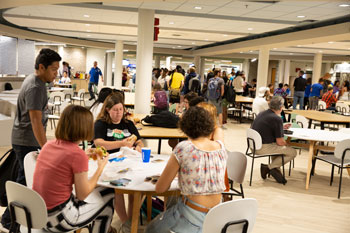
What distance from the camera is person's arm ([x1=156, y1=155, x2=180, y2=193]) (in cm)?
245

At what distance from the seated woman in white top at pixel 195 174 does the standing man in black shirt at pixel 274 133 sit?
123 inches

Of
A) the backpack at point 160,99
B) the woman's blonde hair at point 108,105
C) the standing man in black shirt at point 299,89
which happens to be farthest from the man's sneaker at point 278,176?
the standing man in black shirt at point 299,89

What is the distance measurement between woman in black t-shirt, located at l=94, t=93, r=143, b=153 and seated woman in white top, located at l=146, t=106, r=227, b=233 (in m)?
1.23

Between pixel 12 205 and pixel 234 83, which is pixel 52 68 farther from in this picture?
pixel 234 83

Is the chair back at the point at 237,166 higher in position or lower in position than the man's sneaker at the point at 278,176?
higher

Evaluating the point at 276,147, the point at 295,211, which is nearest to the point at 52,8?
the point at 276,147

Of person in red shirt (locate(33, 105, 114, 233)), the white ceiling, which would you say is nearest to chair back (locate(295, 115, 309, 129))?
the white ceiling

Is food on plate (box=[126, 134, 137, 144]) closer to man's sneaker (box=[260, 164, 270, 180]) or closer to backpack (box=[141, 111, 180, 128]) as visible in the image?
backpack (box=[141, 111, 180, 128])

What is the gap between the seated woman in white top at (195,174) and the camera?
2.43 m

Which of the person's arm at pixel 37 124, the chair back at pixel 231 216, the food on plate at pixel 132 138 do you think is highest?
the person's arm at pixel 37 124

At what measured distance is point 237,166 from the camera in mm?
3447

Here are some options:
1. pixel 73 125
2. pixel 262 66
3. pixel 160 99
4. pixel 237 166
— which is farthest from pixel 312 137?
pixel 262 66

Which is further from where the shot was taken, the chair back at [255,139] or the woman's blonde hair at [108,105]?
the chair back at [255,139]

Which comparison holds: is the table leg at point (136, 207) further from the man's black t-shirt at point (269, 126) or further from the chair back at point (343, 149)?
the chair back at point (343, 149)
